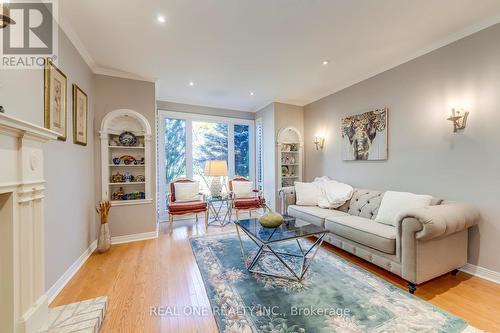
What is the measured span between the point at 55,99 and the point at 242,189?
3.25 metres

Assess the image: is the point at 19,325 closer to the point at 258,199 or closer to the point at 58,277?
the point at 58,277

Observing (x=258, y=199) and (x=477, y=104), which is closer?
(x=477, y=104)

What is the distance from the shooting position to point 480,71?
2.22 metres

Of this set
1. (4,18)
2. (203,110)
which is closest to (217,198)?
(203,110)

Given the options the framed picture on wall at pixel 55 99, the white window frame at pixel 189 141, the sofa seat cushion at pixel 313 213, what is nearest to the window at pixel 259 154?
the white window frame at pixel 189 141

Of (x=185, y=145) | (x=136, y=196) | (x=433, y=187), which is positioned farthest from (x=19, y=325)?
(x=433, y=187)

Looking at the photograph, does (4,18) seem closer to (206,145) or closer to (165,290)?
(165,290)

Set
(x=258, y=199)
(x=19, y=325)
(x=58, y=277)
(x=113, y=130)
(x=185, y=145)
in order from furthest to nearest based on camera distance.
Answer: (x=185, y=145) → (x=258, y=199) → (x=113, y=130) → (x=58, y=277) → (x=19, y=325)

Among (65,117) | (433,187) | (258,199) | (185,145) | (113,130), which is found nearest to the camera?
(65,117)

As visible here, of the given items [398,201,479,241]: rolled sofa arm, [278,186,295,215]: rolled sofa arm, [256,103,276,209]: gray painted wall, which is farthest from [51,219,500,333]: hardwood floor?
[256,103,276,209]: gray painted wall

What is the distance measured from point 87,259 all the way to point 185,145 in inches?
107

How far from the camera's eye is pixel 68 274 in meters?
2.22

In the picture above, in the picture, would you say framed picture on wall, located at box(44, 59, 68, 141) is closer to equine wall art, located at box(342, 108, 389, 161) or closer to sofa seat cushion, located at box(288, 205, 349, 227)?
sofa seat cushion, located at box(288, 205, 349, 227)

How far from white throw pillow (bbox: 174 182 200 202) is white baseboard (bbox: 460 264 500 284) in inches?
157
